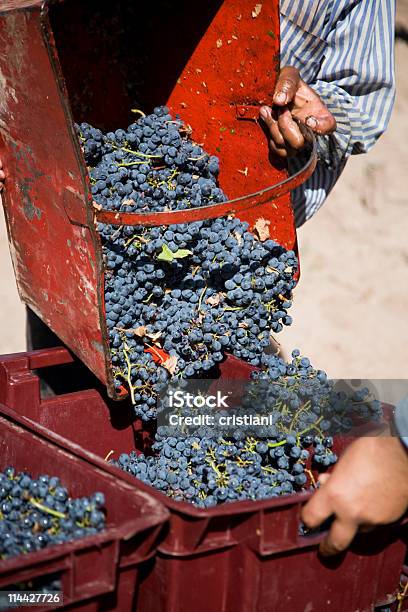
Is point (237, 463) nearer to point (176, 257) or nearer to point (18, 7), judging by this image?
point (176, 257)

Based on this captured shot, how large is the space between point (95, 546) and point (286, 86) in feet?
4.66

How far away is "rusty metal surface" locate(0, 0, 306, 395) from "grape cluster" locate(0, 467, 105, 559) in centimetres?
36

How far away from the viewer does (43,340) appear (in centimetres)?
313

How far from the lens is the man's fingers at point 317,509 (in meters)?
1.39

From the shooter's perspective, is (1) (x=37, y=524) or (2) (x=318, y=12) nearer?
(1) (x=37, y=524)

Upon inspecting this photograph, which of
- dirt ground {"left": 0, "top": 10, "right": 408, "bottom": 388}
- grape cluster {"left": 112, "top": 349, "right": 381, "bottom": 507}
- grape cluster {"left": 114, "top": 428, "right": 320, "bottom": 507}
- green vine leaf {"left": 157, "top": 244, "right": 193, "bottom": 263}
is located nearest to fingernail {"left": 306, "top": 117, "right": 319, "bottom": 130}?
green vine leaf {"left": 157, "top": 244, "right": 193, "bottom": 263}

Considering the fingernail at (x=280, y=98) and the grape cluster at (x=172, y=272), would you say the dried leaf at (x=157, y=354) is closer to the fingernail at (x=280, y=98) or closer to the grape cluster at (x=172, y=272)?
the grape cluster at (x=172, y=272)

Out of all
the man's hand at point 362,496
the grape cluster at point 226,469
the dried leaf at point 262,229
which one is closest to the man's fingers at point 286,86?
the dried leaf at point 262,229

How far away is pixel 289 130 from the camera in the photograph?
6.72 ft

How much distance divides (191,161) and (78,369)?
1.16 metres

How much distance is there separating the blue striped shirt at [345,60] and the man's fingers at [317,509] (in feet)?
4.79

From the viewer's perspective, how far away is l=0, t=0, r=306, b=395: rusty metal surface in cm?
162

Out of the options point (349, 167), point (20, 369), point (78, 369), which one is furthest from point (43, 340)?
point (349, 167)

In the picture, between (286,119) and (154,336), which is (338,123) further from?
(154,336)
